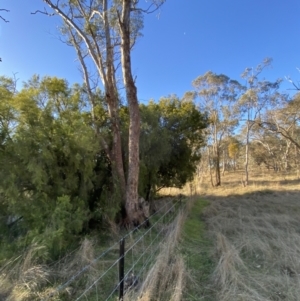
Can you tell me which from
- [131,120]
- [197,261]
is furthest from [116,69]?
[197,261]

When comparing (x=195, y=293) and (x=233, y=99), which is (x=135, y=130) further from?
(x=233, y=99)

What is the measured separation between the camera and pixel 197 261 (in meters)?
3.49

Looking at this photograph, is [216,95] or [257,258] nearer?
[257,258]

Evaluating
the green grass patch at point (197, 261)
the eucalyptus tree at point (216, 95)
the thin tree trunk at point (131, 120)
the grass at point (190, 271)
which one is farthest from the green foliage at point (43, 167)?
the eucalyptus tree at point (216, 95)

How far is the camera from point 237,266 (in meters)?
3.14

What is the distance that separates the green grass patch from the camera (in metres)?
2.59

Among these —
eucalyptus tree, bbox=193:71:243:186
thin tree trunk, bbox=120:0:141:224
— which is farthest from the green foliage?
eucalyptus tree, bbox=193:71:243:186

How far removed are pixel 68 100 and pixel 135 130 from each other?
5.40ft

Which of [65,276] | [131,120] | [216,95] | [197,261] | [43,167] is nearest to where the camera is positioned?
[65,276]

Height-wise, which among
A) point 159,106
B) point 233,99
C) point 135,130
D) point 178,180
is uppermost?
point 233,99

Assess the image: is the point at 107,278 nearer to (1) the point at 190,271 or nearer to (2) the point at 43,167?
(1) the point at 190,271

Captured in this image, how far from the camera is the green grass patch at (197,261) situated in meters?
2.59

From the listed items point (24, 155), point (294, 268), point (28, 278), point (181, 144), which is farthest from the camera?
point (181, 144)

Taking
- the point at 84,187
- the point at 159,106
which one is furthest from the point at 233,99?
the point at 84,187
